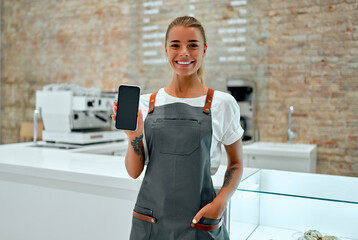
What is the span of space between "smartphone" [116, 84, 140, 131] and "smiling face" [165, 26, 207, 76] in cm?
17

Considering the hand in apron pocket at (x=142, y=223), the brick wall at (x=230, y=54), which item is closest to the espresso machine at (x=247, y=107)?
the brick wall at (x=230, y=54)

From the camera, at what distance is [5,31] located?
6.40 metres

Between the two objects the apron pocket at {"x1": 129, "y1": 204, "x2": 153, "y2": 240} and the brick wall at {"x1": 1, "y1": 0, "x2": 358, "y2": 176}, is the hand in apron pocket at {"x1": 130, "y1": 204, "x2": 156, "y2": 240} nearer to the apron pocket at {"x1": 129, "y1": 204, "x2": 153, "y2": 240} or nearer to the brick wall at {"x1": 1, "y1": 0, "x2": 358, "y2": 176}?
the apron pocket at {"x1": 129, "y1": 204, "x2": 153, "y2": 240}

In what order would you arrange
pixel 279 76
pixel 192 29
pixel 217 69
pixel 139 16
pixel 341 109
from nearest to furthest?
pixel 192 29 < pixel 341 109 < pixel 279 76 < pixel 217 69 < pixel 139 16

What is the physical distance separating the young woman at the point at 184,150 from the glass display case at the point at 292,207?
0.19 metres

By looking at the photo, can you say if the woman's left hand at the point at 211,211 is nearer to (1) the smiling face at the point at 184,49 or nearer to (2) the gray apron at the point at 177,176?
(2) the gray apron at the point at 177,176

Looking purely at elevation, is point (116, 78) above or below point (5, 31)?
below

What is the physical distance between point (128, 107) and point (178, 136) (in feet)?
0.64

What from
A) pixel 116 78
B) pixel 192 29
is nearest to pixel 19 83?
pixel 116 78

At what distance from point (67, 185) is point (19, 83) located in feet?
15.9

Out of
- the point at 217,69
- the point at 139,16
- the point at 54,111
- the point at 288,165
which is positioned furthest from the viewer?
the point at 139,16

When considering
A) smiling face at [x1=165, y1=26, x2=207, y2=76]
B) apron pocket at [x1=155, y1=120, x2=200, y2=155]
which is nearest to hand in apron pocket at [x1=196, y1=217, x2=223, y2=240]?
apron pocket at [x1=155, y1=120, x2=200, y2=155]

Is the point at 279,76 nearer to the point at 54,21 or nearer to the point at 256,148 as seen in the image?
the point at 256,148

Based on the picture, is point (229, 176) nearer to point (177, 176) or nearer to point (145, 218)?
point (177, 176)
